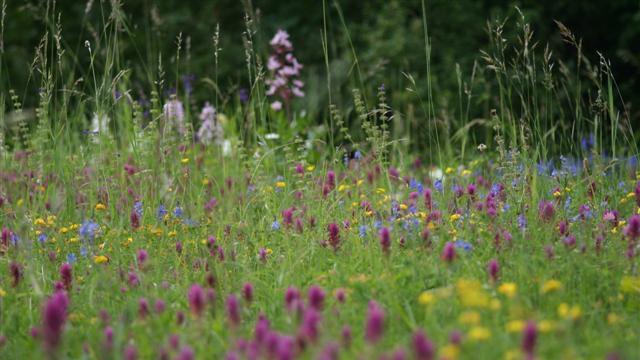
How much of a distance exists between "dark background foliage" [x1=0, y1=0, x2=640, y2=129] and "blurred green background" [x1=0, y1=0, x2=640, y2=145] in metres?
0.01

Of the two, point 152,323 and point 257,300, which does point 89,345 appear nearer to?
point 152,323

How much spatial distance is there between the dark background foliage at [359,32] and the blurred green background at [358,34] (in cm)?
1

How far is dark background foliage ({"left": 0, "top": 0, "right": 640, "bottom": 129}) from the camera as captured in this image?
9180 millimetres

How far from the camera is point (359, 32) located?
32.8 ft

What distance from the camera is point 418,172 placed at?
525 centimetres

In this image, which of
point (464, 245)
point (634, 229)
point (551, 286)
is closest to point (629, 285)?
point (634, 229)

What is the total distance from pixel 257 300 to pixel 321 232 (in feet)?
2.04

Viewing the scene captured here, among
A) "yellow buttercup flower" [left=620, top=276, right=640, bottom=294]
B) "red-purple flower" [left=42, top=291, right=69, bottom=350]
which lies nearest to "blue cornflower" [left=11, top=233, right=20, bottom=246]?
"red-purple flower" [left=42, top=291, right=69, bottom=350]

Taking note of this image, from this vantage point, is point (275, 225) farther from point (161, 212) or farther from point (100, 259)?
point (100, 259)

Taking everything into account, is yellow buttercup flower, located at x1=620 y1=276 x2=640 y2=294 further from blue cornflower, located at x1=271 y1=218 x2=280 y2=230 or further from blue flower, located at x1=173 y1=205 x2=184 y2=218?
blue flower, located at x1=173 y1=205 x2=184 y2=218

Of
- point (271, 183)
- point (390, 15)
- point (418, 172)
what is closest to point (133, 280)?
point (271, 183)

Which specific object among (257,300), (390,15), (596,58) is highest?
(390,15)

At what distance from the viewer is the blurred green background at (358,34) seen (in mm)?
9164

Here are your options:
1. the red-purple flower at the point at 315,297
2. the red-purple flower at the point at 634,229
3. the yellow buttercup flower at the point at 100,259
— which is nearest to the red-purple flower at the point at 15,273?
the yellow buttercup flower at the point at 100,259
